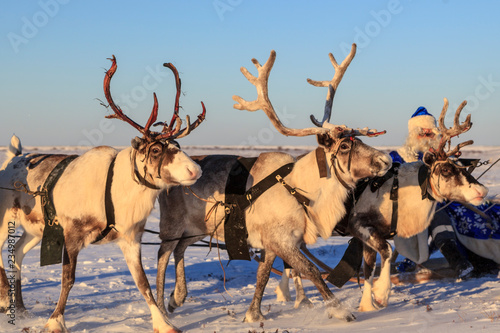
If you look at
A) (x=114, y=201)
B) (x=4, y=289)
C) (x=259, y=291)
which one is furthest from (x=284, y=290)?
(x=4, y=289)

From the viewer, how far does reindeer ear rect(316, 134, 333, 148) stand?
7148mm

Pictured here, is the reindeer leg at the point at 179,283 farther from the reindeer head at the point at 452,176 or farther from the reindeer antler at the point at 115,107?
the reindeer head at the point at 452,176

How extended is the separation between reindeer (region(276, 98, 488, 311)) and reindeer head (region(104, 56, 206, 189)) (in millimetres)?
2485

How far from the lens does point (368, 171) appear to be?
6.98 meters

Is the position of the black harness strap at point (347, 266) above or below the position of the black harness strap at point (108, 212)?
below

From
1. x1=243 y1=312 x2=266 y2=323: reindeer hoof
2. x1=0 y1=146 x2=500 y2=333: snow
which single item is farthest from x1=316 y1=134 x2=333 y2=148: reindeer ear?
x1=243 y1=312 x2=266 y2=323: reindeer hoof

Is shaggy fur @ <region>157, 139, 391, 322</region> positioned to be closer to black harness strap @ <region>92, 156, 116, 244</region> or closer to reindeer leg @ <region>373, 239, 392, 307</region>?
reindeer leg @ <region>373, 239, 392, 307</region>

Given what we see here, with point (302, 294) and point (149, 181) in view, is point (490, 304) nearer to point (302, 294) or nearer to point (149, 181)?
point (302, 294)

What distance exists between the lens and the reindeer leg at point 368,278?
7.64 m

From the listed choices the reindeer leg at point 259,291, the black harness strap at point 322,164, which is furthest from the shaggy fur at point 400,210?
the reindeer leg at point 259,291

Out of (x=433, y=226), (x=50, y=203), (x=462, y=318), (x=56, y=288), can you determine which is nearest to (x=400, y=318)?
(x=462, y=318)

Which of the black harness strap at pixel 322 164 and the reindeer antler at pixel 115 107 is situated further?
the black harness strap at pixel 322 164

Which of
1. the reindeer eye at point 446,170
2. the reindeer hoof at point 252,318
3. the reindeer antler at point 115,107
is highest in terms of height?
the reindeer antler at point 115,107

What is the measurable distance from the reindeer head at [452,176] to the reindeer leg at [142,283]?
3.75 metres
